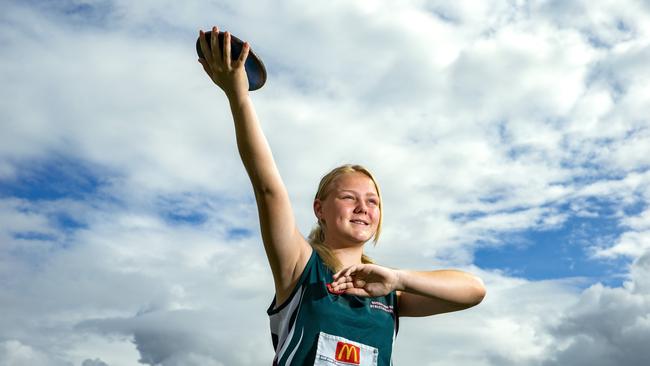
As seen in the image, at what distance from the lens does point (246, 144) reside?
448cm

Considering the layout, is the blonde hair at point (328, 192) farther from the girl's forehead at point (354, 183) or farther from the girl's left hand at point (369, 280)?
the girl's left hand at point (369, 280)

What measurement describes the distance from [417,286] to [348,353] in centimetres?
71

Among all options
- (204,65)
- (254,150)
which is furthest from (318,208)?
(204,65)

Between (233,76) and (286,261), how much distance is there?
4.59 ft

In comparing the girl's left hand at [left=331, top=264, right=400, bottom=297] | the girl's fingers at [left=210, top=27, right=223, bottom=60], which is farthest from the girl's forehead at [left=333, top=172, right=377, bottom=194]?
the girl's fingers at [left=210, top=27, right=223, bottom=60]

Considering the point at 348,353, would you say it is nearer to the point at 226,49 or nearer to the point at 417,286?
the point at 417,286

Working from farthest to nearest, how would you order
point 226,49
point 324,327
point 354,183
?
point 354,183, point 324,327, point 226,49

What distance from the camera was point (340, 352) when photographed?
15.7 ft

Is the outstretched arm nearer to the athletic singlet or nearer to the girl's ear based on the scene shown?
the athletic singlet

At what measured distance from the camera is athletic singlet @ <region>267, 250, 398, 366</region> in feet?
15.7

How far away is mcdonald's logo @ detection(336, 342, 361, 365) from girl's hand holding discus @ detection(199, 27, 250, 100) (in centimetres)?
194

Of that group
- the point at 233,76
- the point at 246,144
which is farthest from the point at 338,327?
the point at 233,76

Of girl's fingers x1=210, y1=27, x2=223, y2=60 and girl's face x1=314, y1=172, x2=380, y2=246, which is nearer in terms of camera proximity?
girl's fingers x1=210, y1=27, x2=223, y2=60

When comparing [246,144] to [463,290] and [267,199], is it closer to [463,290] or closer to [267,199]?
Answer: [267,199]
